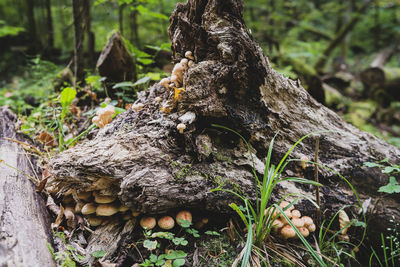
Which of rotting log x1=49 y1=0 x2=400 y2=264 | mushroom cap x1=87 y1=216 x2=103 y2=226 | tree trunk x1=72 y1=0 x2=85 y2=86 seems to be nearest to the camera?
rotting log x1=49 y1=0 x2=400 y2=264

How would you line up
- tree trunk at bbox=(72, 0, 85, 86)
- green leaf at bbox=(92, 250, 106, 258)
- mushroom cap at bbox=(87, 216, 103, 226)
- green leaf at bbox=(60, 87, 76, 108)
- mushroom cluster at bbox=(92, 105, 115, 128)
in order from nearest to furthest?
green leaf at bbox=(92, 250, 106, 258) < mushroom cap at bbox=(87, 216, 103, 226) < mushroom cluster at bbox=(92, 105, 115, 128) < green leaf at bbox=(60, 87, 76, 108) < tree trunk at bbox=(72, 0, 85, 86)

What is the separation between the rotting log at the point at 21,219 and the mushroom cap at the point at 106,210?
13.8 inches

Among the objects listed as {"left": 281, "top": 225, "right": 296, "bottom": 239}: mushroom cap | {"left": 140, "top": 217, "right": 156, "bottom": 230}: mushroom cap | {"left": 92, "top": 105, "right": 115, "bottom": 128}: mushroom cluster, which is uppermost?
{"left": 92, "top": 105, "right": 115, "bottom": 128}: mushroom cluster

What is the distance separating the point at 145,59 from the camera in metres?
3.73

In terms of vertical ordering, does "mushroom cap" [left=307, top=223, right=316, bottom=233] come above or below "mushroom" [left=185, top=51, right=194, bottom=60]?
below

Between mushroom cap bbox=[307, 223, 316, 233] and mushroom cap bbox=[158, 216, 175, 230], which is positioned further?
mushroom cap bbox=[307, 223, 316, 233]

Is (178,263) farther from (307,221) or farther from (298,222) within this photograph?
(307,221)

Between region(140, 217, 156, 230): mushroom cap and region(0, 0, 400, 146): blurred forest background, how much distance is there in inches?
66.9

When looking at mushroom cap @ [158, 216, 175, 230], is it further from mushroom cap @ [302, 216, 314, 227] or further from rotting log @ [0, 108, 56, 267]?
mushroom cap @ [302, 216, 314, 227]

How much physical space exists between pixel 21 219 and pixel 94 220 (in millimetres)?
495

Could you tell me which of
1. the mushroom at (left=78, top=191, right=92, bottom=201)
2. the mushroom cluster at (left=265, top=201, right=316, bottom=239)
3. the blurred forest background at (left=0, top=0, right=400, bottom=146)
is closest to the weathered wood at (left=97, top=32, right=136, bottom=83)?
the blurred forest background at (left=0, top=0, right=400, bottom=146)

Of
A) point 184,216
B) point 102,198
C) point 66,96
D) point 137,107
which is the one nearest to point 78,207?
point 102,198

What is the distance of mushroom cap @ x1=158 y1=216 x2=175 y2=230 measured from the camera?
5.84 ft

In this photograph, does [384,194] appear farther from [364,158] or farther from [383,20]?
[383,20]
